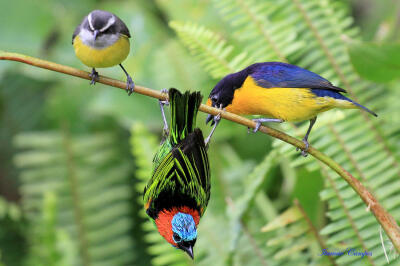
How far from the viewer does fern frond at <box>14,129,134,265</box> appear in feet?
9.21

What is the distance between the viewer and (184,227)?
4.40ft

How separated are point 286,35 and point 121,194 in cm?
126

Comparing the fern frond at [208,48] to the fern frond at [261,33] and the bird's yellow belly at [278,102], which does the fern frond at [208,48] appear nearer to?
the fern frond at [261,33]

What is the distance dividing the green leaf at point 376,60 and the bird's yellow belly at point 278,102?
0.57 m

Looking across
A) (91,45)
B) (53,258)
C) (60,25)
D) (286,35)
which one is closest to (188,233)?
(91,45)

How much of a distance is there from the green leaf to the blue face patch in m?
1.14

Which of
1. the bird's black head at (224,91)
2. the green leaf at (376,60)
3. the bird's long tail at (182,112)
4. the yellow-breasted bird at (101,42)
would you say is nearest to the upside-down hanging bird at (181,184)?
the bird's long tail at (182,112)

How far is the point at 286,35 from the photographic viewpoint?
8.29 ft

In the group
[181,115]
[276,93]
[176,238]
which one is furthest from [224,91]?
[176,238]

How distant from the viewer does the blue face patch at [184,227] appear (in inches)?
52.9

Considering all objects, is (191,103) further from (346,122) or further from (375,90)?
(375,90)

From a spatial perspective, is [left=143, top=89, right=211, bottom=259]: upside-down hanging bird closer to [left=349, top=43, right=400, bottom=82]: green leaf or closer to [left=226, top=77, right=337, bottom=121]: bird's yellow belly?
[left=226, top=77, right=337, bottom=121]: bird's yellow belly

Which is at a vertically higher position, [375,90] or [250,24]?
[250,24]

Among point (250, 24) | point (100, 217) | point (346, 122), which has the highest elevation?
point (250, 24)
